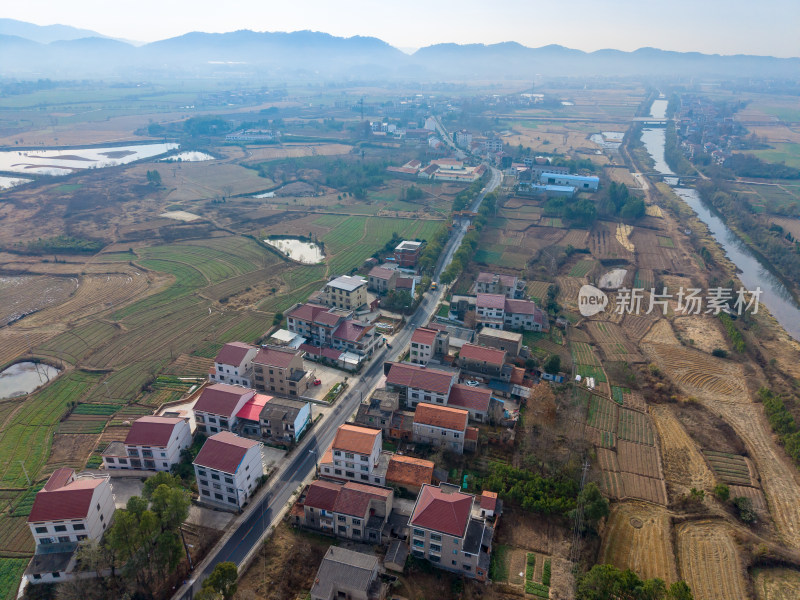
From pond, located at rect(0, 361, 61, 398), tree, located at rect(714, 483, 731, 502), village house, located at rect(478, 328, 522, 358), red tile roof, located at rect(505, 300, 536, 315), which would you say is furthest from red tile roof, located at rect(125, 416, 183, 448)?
tree, located at rect(714, 483, 731, 502)

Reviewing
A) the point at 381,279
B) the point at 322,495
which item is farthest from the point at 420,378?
the point at 381,279

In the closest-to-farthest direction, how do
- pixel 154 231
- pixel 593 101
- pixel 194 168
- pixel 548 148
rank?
1. pixel 154 231
2. pixel 194 168
3. pixel 548 148
4. pixel 593 101

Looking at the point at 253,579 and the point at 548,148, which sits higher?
the point at 548,148

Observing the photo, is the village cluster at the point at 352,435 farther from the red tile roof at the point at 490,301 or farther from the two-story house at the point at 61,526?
the red tile roof at the point at 490,301

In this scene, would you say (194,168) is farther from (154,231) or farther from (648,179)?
(648,179)

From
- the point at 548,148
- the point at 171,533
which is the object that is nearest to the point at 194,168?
the point at 548,148

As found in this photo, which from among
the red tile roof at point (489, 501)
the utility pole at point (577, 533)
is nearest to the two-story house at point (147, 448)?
the red tile roof at point (489, 501)
